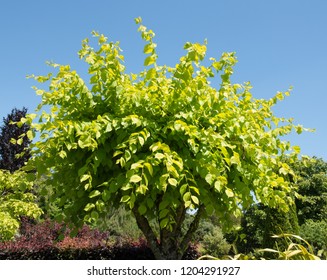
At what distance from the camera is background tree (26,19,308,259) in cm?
458

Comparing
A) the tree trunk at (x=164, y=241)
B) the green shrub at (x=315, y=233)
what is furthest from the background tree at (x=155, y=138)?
the green shrub at (x=315, y=233)

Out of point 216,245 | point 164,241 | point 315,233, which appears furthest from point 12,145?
point 164,241

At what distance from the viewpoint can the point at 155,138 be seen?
486cm

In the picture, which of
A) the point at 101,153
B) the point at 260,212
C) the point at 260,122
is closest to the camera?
the point at 101,153

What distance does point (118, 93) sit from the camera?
4957 mm

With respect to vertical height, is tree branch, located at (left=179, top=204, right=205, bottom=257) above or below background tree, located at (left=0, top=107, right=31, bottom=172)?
below

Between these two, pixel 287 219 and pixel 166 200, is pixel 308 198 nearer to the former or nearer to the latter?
pixel 287 219

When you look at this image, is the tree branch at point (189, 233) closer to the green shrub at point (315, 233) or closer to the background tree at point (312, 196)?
the green shrub at point (315, 233)

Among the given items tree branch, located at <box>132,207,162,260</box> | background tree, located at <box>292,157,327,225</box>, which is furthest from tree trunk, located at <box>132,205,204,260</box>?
background tree, located at <box>292,157,327,225</box>

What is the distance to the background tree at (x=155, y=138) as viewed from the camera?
4578 mm

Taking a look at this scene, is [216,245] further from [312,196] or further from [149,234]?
[149,234]

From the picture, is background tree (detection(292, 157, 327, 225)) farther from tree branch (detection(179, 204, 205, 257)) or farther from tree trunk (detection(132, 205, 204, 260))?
tree trunk (detection(132, 205, 204, 260))
